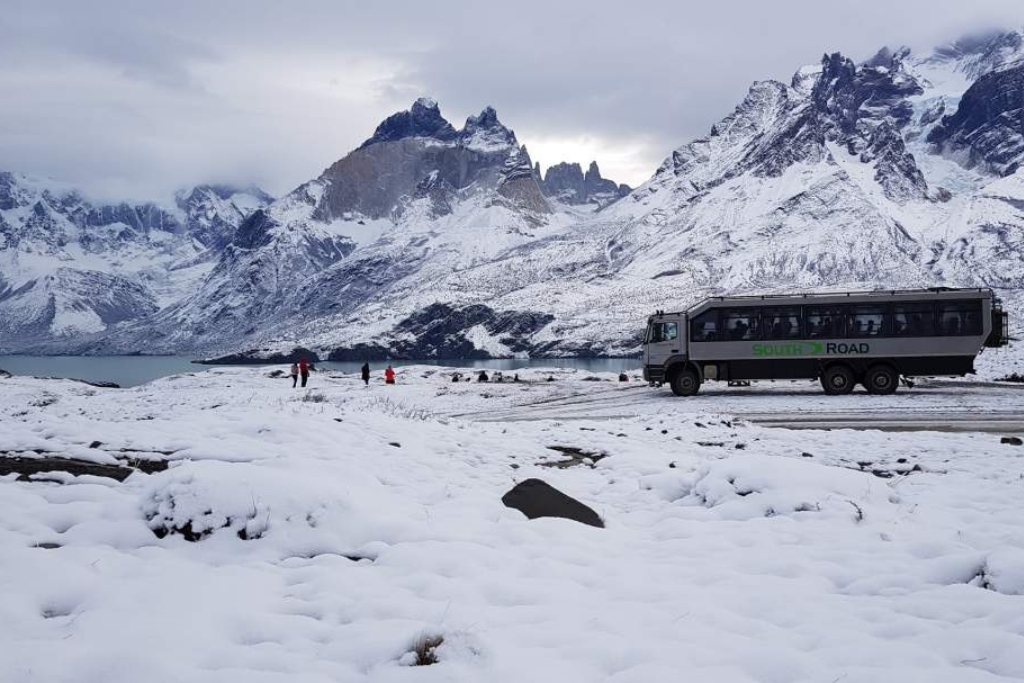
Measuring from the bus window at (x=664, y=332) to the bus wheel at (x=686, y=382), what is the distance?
1548 mm

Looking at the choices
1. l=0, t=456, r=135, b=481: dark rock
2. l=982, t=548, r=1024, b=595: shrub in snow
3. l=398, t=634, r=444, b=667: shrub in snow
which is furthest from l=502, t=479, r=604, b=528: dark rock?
l=0, t=456, r=135, b=481: dark rock

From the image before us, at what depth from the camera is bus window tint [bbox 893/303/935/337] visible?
2503cm

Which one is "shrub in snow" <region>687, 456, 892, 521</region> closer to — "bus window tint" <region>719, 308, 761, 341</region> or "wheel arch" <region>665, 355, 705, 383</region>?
"bus window tint" <region>719, 308, 761, 341</region>

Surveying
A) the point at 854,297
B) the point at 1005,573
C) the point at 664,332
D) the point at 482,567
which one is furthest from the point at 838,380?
the point at 482,567

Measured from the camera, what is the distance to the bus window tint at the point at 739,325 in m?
26.4

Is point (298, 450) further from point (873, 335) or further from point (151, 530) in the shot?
point (873, 335)

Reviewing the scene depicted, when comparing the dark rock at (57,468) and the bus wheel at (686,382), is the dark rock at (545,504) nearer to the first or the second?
the dark rock at (57,468)

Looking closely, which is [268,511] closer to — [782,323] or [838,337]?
[782,323]

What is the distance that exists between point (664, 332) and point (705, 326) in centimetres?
179

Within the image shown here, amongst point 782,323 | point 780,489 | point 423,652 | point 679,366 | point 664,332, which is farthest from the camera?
point 664,332

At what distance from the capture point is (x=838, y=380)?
1009 inches

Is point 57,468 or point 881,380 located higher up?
point 881,380

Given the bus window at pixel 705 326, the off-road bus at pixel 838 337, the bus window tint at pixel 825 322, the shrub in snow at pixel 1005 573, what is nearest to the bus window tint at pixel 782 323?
the off-road bus at pixel 838 337

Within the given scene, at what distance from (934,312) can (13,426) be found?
1121 inches
